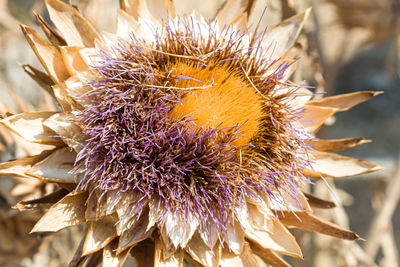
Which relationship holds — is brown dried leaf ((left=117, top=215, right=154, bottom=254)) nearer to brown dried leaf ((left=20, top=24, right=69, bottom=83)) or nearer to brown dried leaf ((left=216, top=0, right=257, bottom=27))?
brown dried leaf ((left=20, top=24, right=69, bottom=83))

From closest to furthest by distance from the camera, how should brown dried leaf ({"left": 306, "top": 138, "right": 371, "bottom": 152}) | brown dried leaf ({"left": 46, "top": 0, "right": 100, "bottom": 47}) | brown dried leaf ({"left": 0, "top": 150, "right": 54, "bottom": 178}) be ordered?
brown dried leaf ({"left": 0, "top": 150, "right": 54, "bottom": 178}) < brown dried leaf ({"left": 46, "top": 0, "right": 100, "bottom": 47}) < brown dried leaf ({"left": 306, "top": 138, "right": 371, "bottom": 152})

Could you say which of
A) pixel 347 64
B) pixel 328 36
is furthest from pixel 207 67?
pixel 347 64

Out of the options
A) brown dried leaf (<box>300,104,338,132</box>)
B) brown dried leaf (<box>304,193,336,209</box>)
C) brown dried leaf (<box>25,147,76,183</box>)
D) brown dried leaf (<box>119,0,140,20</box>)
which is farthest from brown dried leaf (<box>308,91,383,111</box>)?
brown dried leaf (<box>25,147,76,183</box>)

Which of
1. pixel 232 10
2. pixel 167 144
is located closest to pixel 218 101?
pixel 167 144

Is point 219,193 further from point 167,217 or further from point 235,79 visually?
point 235,79

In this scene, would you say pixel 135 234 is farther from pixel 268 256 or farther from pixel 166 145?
pixel 268 256

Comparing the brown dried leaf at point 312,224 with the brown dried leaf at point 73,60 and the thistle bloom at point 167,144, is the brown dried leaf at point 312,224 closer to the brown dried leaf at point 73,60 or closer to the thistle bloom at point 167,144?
the thistle bloom at point 167,144

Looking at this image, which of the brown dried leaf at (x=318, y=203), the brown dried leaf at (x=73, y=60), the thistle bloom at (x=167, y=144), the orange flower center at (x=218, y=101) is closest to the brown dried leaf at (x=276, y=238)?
the thistle bloom at (x=167, y=144)
